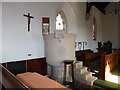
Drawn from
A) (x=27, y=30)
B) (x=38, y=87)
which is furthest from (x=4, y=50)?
(x=38, y=87)

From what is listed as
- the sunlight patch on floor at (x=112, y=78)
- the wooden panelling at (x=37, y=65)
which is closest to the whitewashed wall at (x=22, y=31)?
the wooden panelling at (x=37, y=65)

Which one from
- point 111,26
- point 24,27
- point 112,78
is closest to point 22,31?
point 24,27

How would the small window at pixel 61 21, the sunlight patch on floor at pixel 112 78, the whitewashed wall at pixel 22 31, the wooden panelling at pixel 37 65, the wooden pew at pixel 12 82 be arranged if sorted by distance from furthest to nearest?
the small window at pixel 61 21 < the wooden panelling at pixel 37 65 < the sunlight patch on floor at pixel 112 78 < the whitewashed wall at pixel 22 31 < the wooden pew at pixel 12 82

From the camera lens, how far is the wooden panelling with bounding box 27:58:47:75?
4.22m

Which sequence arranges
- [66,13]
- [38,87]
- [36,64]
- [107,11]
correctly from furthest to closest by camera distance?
[107,11] < [66,13] < [36,64] < [38,87]

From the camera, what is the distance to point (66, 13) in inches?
217

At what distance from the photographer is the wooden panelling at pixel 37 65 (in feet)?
13.8

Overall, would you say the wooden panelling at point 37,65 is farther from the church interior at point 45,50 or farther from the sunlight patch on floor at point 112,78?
the sunlight patch on floor at point 112,78

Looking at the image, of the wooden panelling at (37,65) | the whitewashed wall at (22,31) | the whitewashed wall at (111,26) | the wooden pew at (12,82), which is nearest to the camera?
the wooden pew at (12,82)

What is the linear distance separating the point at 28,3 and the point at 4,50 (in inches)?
57.6

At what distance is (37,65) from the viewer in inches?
174

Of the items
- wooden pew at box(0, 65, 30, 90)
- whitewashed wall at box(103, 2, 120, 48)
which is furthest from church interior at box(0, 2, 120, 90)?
whitewashed wall at box(103, 2, 120, 48)

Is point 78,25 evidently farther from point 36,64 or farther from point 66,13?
point 36,64

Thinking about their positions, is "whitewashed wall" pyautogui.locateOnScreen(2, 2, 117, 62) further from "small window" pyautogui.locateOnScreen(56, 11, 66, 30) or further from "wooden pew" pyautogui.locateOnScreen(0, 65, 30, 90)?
"wooden pew" pyautogui.locateOnScreen(0, 65, 30, 90)
